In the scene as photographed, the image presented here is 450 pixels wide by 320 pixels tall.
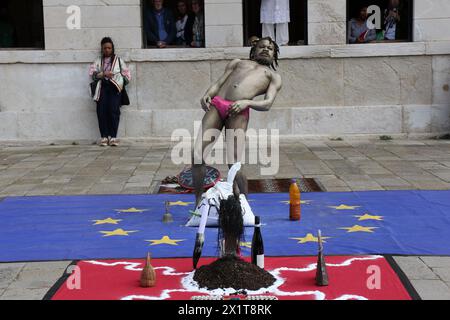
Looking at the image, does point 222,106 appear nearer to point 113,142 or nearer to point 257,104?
point 257,104

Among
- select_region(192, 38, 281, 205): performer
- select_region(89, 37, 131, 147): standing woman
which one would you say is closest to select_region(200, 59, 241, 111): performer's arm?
select_region(192, 38, 281, 205): performer

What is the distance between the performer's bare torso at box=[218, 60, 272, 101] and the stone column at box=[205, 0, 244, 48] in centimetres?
578

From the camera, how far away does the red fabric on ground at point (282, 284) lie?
5.14 meters

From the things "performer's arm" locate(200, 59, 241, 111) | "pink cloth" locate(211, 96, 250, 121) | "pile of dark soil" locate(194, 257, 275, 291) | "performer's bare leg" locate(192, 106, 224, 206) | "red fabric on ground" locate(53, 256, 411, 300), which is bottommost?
"red fabric on ground" locate(53, 256, 411, 300)

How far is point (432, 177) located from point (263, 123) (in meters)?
4.43

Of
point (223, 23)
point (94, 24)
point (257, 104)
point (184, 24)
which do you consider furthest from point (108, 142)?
point (257, 104)

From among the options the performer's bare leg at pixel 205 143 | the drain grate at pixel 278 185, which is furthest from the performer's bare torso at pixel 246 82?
the drain grate at pixel 278 185

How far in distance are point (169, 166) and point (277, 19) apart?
4.14m

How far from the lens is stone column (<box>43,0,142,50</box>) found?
44.5 feet

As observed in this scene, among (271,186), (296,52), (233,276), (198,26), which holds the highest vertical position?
(198,26)

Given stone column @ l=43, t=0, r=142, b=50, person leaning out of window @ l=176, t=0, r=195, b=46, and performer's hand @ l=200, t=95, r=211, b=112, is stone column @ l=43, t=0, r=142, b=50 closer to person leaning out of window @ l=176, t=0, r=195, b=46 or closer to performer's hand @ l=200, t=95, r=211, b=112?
person leaning out of window @ l=176, t=0, r=195, b=46

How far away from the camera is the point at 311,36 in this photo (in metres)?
13.6

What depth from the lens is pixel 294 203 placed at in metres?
7.46

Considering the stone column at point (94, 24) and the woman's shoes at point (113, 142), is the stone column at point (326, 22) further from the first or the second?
the woman's shoes at point (113, 142)
